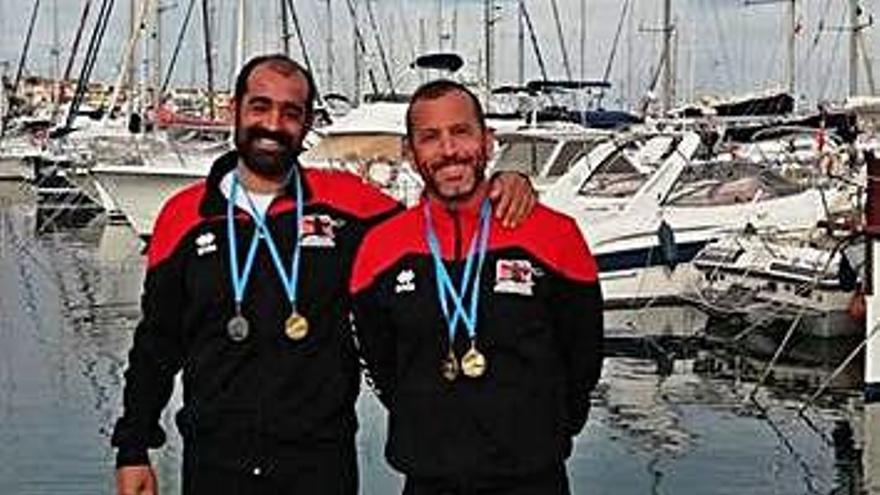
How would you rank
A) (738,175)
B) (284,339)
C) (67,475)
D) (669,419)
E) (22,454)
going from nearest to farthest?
(284,339), (67,475), (22,454), (669,419), (738,175)

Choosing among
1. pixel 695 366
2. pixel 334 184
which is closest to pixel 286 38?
pixel 695 366

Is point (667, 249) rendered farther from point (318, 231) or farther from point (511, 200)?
point (511, 200)

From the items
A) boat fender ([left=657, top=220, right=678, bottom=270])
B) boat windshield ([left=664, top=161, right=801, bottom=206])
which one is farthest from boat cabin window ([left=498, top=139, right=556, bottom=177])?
boat fender ([left=657, top=220, right=678, bottom=270])

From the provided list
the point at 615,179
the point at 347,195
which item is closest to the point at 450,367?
the point at 347,195

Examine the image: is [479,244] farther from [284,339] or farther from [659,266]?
[659,266]

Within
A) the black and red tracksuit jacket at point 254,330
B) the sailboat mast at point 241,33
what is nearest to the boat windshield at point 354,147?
the sailboat mast at point 241,33

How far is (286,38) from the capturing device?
131ft

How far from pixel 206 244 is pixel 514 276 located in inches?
36.3

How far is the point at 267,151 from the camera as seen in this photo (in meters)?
4.57

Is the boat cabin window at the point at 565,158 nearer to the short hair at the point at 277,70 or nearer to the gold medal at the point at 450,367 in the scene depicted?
the short hair at the point at 277,70

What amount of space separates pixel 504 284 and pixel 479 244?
111mm

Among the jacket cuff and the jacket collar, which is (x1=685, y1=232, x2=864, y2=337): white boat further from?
the jacket cuff

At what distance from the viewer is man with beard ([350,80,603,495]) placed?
4133 millimetres

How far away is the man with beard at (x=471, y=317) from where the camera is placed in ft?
13.6
